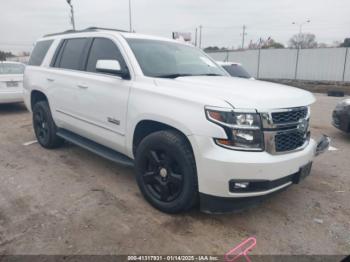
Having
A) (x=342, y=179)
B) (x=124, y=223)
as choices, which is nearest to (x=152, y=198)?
(x=124, y=223)

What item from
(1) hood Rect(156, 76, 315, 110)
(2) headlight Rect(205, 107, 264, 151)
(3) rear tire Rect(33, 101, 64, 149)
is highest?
(1) hood Rect(156, 76, 315, 110)

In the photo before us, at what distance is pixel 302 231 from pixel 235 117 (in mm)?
1366

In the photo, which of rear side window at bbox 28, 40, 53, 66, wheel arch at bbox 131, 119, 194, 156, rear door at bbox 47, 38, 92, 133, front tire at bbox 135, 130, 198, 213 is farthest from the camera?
rear side window at bbox 28, 40, 53, 66

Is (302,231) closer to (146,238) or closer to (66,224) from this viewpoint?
(146,238)

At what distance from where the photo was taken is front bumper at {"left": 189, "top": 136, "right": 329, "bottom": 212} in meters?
2.54

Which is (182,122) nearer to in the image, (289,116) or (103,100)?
(289,116)

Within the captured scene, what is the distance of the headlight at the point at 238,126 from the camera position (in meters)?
2.56

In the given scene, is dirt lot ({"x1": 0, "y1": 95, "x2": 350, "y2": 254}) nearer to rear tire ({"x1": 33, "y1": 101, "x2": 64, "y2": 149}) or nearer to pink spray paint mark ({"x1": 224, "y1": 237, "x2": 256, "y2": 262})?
pink spray paint mark ({"x1": 224, "y1": 237, "x2": 256, "y2": 262})

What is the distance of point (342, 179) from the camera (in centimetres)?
414

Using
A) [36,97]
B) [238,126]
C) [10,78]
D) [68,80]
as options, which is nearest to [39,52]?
[36,97]

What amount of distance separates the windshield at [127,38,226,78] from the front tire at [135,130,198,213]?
88 centimetres

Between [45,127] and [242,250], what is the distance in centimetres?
398

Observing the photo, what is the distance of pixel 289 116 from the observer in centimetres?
280

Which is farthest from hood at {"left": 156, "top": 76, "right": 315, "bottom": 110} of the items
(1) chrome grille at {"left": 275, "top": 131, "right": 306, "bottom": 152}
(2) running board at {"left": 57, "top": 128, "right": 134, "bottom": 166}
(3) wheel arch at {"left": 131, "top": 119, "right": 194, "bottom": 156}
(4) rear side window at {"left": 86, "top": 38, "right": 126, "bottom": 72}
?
(2) running board at {"left": 57, "top": 128, "right": 134, "bottom": 166}
